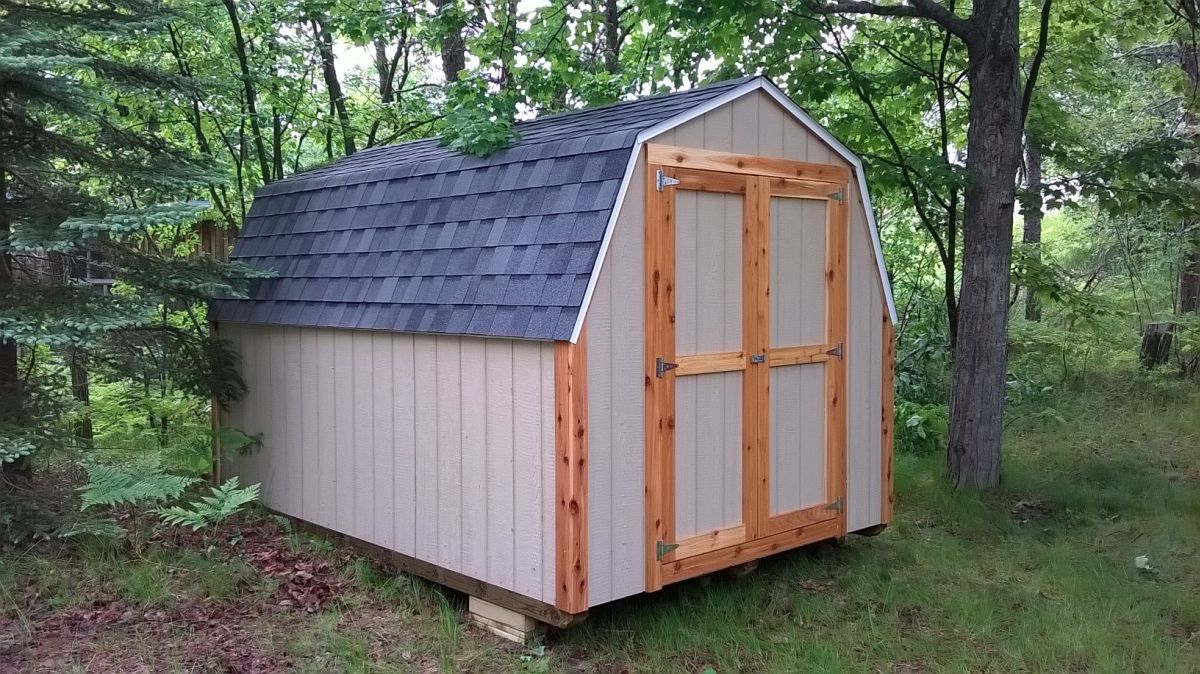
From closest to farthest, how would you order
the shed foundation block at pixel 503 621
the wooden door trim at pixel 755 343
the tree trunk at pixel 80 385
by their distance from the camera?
the shed foundation block at pixel 503 621
the wooden door trim at pixel 755 343
the tree trunk at pixel 80 385

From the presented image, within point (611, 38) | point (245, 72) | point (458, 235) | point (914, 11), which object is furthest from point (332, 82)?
point (458, 235)

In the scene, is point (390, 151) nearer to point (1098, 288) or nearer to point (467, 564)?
point (467, 564)

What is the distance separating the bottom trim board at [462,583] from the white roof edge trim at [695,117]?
1.24 metres

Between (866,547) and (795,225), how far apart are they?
2174mm

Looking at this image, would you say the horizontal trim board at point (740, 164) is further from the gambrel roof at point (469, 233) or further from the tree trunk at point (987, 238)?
the tree trunk at point (987, 238)

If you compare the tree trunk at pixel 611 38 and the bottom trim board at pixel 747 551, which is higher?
the tree trunk at pixel 611 38

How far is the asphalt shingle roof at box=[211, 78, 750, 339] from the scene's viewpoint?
4.23 meters

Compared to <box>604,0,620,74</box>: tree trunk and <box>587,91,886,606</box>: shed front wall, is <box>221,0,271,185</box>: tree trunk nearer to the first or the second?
<box>604,0,620,74</box>: tree trunk

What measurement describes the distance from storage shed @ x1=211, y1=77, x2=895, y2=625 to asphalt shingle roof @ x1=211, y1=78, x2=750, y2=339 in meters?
0.02

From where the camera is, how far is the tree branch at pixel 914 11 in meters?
6.64

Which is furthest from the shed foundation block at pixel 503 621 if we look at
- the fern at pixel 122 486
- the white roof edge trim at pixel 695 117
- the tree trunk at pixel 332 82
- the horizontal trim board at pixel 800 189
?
the tree trunk at pixel 332 82

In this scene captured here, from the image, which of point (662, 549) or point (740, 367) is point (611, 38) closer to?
point (740, 367)

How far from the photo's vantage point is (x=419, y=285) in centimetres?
486

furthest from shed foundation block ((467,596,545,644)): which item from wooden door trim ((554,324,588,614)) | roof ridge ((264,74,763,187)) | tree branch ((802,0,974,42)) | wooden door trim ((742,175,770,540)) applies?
tree branch ((802,0,974,42))
